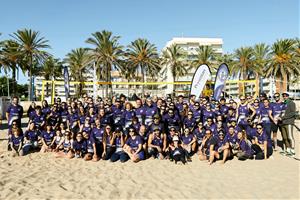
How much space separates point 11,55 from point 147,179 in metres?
30.0

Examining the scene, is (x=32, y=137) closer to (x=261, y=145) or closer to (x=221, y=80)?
(x=261, y=145)

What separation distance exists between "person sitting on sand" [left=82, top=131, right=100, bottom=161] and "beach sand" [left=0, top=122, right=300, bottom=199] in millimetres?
254

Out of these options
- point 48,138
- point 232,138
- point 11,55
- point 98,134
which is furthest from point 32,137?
point 11,55

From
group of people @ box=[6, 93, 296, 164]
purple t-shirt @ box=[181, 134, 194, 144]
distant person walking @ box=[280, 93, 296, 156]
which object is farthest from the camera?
purple t-shirt @ box=[181, 134, 194, 144]

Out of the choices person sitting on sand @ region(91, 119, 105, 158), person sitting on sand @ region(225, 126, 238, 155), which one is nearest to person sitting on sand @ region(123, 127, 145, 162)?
person sitting on sand @ region(91, 119, 105, 158)

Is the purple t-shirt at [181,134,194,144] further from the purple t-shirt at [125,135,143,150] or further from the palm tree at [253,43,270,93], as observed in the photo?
the palm tree at [253,43,270,93]

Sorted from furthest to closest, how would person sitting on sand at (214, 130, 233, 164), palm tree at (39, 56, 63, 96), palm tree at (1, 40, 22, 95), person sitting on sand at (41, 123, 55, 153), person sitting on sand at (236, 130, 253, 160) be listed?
palm tree at (39, 56, 63, 96)
palm tree at (1, 40, 22, 95)
person sitting on sand at (41, 123, 55, 153)
person sitting on sand at (236, 130, 253, 160)
person sitting on sand at (214, 130, 233, 164)

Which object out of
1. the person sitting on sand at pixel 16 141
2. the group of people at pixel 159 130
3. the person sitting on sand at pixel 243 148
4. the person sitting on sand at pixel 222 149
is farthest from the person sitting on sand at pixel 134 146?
the person sitting on sand at pixel 16 141

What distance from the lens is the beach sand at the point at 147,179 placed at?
5.16 meters

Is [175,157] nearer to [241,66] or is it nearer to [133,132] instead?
[133,132]

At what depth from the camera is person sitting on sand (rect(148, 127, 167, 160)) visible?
8000 mm

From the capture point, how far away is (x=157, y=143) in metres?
8.02

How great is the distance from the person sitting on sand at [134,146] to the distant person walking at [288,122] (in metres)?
3.88

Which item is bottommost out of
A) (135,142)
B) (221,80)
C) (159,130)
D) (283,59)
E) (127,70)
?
(135,142)
